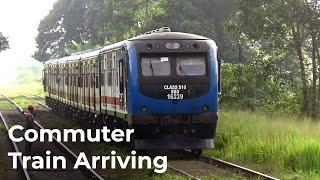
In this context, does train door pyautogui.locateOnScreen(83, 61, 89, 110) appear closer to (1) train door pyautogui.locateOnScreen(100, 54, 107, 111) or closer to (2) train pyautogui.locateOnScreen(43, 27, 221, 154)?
(1) train door pyautogui.locateOnScreen(100, 54, 107, 111)

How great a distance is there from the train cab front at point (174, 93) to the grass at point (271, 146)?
1.15m

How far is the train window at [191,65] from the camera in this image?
1575cm

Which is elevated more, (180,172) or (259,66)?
(259,66)

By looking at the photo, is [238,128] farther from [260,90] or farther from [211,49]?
[260,90]

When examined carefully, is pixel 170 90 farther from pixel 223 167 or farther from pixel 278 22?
pixel 278 22

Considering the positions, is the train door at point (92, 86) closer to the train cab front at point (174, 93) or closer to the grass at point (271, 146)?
the grass at point (271, 146)

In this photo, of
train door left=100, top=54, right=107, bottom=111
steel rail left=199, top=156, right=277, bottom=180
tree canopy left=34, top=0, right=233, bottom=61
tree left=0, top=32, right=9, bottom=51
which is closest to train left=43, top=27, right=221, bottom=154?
steel rail left=199, top=156, right=277, bottom=180

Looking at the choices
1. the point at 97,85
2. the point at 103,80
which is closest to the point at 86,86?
the point at 97,85

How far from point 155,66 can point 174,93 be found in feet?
2.71

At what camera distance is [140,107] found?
50.6 feet

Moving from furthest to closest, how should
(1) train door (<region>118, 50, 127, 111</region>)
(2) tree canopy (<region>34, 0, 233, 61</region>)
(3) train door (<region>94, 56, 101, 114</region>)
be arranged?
(2) tree canopy (<region>34, 0, 233, 61</region>) < (3) train door (<region>94, 56, 101, 114</region>) < (1) train door (<region>118, 50, 127, 111</region>)

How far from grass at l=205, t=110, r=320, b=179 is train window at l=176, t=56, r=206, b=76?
2358mm

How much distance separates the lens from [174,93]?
51.0 feet

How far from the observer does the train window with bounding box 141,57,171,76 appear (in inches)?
613
